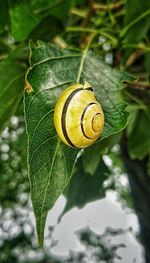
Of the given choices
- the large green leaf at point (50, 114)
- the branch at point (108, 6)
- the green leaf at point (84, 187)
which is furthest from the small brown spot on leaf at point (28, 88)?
the green leaf at point (84, 187)

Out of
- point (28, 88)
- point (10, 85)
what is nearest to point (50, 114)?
point (28, 88)

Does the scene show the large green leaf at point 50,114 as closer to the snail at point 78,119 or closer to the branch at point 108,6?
the snail at point 78,119

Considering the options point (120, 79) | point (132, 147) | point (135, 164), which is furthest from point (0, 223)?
point (120, 79)

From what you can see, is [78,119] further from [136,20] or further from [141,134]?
[141,134]

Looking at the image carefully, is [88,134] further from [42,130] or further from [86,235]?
[86,235]

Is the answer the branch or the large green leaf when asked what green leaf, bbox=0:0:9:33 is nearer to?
the branch
